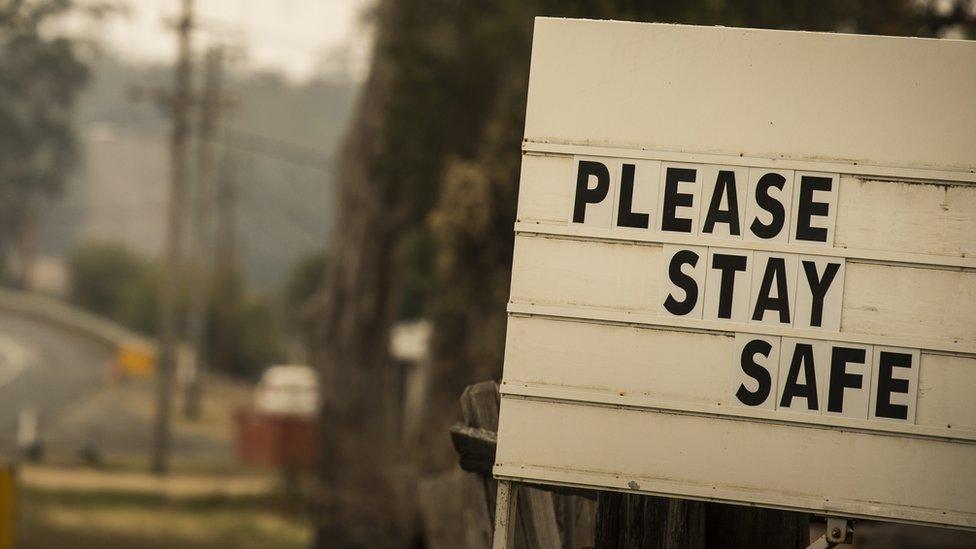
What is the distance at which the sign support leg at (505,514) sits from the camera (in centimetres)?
448

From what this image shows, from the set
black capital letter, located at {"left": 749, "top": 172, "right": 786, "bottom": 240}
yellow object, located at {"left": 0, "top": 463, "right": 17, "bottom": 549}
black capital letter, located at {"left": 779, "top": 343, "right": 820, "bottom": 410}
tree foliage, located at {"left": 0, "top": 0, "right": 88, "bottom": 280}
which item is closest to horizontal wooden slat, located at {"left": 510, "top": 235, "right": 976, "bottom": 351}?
black capital letter, located at {"left": 779, "top": 343, "right": 820, "bottom": 410}

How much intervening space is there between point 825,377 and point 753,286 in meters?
0.32

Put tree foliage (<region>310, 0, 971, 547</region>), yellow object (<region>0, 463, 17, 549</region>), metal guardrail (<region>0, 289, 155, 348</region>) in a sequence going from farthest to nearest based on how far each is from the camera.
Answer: metal guardrail (<region>0, 289, 155, 348</region>)
tree foliage (<region>310, 0, 971, 547</region>)
yellow object (<region>0, 463, 17, 549</region>)

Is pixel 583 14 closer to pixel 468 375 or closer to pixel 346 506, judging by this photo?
pixel 468 375

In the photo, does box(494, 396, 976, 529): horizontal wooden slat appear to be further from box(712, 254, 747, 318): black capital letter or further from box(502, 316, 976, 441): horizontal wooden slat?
box(712, 254, 747, 318): black capital letter

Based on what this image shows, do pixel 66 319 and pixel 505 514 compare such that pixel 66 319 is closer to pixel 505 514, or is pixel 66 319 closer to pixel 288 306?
pixel 288 306

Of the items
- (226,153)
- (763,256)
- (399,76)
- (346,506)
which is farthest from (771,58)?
(226,153)

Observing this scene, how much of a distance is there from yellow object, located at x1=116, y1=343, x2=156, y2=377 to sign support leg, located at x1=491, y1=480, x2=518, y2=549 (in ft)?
188

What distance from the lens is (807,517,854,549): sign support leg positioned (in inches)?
170

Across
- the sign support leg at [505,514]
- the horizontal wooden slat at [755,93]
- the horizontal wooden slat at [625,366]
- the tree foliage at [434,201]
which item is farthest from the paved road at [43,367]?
the horizontal wooden slat at [755,93]

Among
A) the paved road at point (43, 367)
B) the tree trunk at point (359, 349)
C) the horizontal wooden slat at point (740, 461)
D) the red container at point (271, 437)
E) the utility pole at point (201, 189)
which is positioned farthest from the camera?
the paved road at point (43, 367)

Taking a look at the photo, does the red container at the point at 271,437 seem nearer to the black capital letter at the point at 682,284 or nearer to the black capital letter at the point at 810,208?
the black capital letter at the point at 682,284

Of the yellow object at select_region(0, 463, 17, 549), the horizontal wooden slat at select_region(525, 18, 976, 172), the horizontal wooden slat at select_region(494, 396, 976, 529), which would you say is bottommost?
the yellow object at select_region(0, 463, 17, 549)

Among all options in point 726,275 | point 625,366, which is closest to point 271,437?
point 625,366
